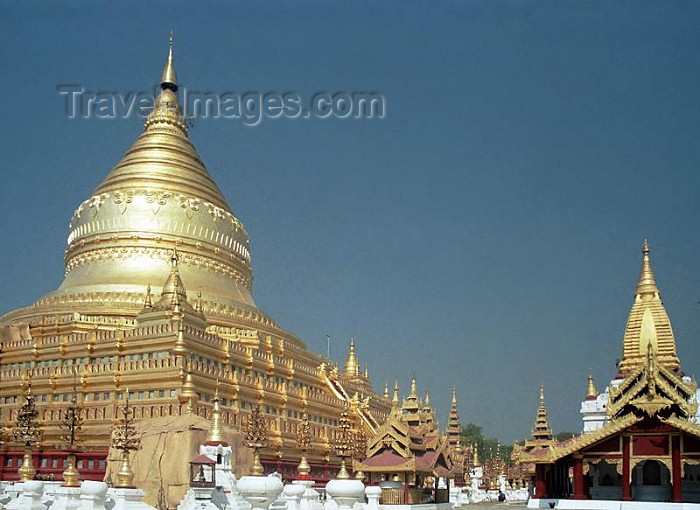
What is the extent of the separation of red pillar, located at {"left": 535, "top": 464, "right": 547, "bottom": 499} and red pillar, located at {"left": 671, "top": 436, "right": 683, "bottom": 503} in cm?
607

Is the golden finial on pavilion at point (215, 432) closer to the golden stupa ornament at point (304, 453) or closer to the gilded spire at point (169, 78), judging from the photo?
the golden stupa ornament at point (304, 453)

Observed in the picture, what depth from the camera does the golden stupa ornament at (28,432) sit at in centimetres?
2395

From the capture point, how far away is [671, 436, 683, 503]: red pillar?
2841 cm

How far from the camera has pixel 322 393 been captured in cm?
4588

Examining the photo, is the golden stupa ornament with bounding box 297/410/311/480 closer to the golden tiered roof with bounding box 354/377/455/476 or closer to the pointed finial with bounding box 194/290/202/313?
the golden tiered roof with bounding box 354/377/455/476

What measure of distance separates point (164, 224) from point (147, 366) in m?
13.9

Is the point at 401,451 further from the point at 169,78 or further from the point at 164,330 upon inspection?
the point at 169,78

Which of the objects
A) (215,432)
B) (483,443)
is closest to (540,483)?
(215,432)

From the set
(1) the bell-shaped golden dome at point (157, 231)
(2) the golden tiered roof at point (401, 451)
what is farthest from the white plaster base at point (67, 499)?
(1) the bell-shaped golden dome at point (157, 231)

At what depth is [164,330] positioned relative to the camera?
35094mm

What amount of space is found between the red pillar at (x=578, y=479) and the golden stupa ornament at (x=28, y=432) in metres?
18.4

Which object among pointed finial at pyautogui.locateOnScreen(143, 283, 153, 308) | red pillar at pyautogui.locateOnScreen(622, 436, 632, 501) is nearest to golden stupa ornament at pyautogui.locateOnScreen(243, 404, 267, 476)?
pointed finial at pyautogui.locateOnScreen(143, 283, 153, 308)

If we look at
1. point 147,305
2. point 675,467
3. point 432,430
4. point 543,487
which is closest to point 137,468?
point 147,305

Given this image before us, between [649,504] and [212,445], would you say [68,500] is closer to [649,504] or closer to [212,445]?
[212,445]
